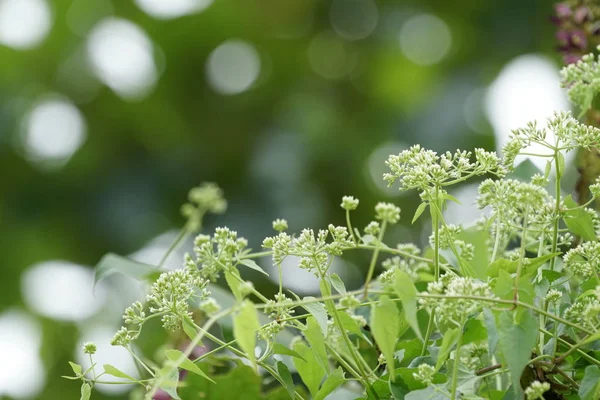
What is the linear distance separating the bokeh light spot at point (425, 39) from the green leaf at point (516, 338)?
7.07 ft

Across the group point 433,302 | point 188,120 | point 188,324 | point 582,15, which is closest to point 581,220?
point 433,302

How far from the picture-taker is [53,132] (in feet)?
6.81

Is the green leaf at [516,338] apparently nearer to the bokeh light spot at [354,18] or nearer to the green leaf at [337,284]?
the green leaf at [337,284]

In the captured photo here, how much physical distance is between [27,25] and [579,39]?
6.52 ft

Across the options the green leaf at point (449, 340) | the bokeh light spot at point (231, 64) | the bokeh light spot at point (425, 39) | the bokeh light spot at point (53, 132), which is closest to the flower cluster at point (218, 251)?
the green leaf at point (449, 340)

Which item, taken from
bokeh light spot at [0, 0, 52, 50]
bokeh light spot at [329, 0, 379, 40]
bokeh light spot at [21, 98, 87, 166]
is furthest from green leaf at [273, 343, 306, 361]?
bokeh light spot at [329, 0, 379, 40]

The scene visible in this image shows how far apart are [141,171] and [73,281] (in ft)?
1.34

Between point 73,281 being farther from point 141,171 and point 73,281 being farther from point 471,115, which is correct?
point 471,115

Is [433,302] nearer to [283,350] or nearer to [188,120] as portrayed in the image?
[283,350]

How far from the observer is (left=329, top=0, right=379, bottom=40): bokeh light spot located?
7.86 feet

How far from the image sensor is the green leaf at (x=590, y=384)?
281 millimetres

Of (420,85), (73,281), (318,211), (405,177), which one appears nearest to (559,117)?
(405,177)

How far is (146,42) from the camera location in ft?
7.09

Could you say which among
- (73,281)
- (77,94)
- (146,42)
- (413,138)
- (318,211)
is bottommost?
(73,281)
